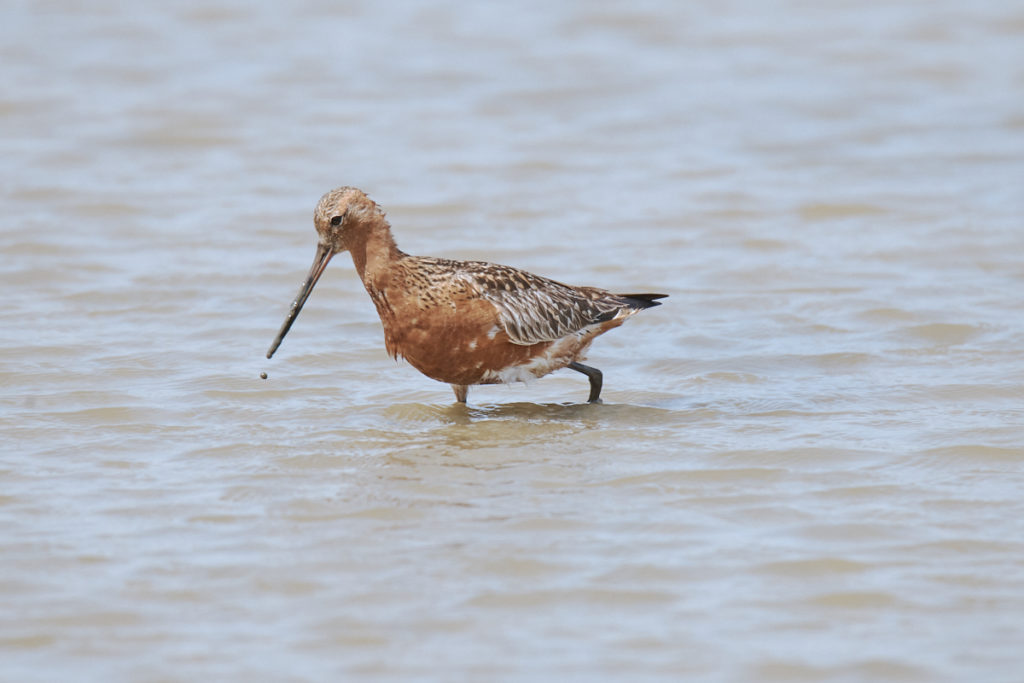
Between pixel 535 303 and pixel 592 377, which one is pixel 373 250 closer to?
pixel 535 303

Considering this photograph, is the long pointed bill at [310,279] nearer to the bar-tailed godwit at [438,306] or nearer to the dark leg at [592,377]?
the bar-tailed godwit at [438,306]

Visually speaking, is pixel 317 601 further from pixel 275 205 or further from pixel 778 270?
pixel 275 205

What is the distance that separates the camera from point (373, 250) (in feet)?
24.6

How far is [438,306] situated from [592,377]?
1040 millimetres

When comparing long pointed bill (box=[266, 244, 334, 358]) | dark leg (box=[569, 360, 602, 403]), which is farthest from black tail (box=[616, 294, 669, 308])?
long pointed bill (box=[266, 244, 334, 358])

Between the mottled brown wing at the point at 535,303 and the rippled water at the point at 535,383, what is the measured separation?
0.44 metres

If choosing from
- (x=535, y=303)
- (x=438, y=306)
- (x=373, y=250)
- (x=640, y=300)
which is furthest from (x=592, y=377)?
(x=373, y=250)

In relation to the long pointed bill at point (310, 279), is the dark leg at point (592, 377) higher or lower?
lower

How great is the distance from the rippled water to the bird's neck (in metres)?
0.76

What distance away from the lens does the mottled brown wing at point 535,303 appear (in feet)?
25.1

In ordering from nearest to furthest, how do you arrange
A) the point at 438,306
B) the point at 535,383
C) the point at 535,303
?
the point at 438,306
the point at 535,303
the point at 535,383

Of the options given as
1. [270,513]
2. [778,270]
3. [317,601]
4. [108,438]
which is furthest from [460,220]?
[317,601]

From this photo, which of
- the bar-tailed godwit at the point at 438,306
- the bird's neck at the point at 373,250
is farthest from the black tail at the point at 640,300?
the bird's neck at the point at 373,250

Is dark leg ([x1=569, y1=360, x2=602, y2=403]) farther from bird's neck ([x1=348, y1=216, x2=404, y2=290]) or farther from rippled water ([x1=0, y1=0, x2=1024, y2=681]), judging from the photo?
bird's neck ([x1=348, y1=216, x2=404, y2=290])
